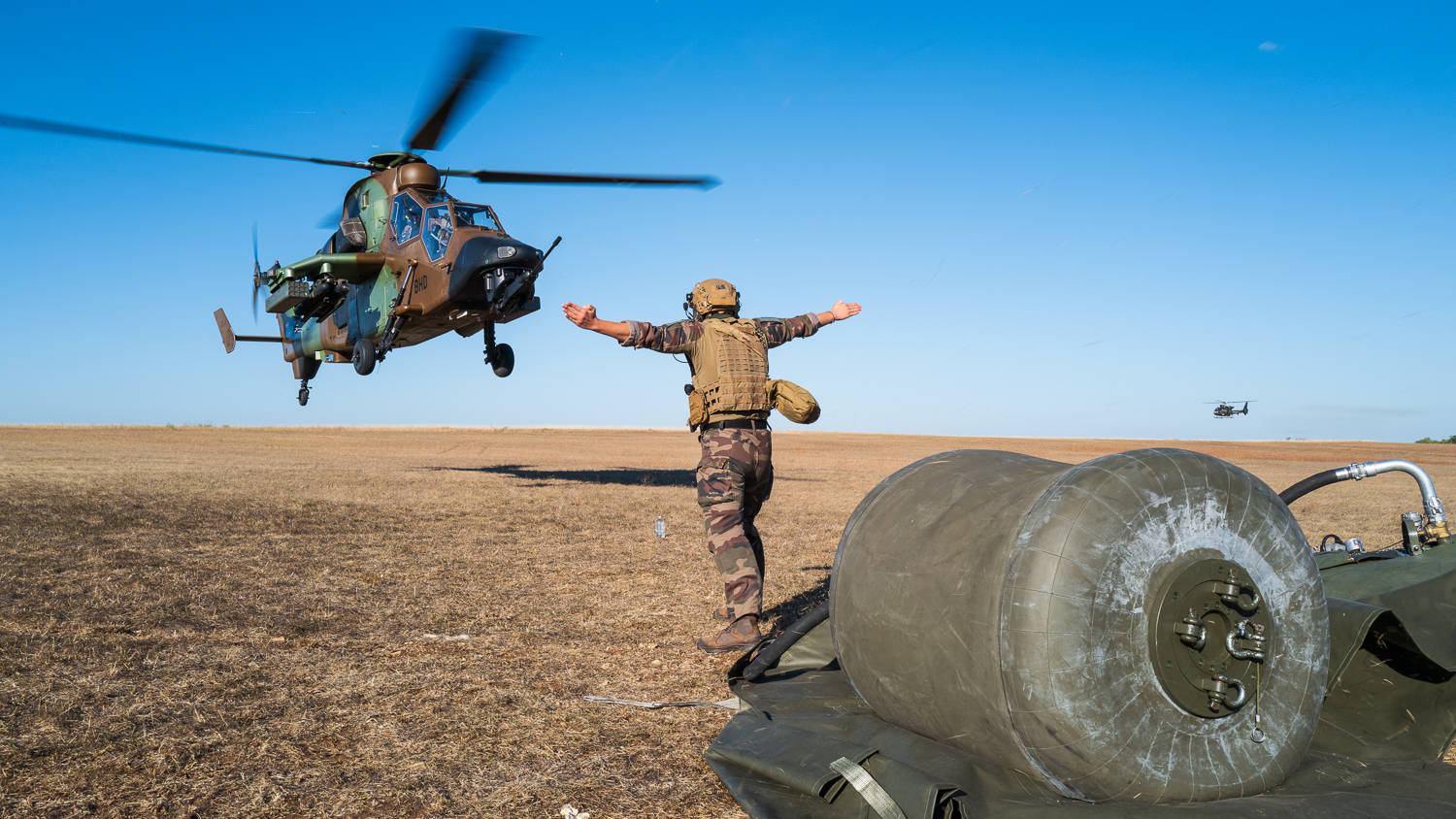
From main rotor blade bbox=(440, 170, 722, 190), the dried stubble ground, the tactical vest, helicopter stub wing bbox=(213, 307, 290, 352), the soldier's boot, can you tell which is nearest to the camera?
the dried stubble ground

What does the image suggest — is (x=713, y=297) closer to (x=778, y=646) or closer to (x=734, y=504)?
(x=734, y=504)

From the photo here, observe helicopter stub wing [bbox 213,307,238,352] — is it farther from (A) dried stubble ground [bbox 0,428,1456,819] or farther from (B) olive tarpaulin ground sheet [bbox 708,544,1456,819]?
(B) olive tarpaulin ground sheet [bbox 708,544,1456,819]

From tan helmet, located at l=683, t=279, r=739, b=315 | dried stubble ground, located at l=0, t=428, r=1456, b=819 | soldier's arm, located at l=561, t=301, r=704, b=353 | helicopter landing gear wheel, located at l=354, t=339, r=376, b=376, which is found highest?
helicopter landing gear wheel, located at l=354, t=339, r=376, b=376

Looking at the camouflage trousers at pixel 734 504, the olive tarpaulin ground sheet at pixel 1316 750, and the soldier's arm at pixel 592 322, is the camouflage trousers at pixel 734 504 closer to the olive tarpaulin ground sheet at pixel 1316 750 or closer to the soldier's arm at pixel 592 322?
the soldier's arm at pixel 592 322

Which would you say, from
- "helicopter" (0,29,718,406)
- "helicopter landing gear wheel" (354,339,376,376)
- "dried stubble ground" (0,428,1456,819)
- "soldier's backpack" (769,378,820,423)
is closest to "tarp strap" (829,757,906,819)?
"dried stubble ground" (0,428,1456,819)

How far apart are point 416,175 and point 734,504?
485 inches

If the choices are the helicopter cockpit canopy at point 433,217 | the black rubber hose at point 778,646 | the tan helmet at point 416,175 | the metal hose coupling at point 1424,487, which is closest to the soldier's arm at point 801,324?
the black rubber hose at point 778,646

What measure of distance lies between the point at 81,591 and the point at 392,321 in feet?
31.7

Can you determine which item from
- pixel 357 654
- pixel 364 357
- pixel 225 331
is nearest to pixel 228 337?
pixel 225 331

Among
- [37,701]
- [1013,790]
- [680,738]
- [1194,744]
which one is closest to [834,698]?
[680,738]

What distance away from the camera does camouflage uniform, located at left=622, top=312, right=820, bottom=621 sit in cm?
538

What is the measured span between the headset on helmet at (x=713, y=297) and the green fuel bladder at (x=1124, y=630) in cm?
307

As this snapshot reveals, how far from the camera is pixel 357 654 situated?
5.15 metres

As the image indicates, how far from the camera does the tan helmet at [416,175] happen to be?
15367 millimetres
